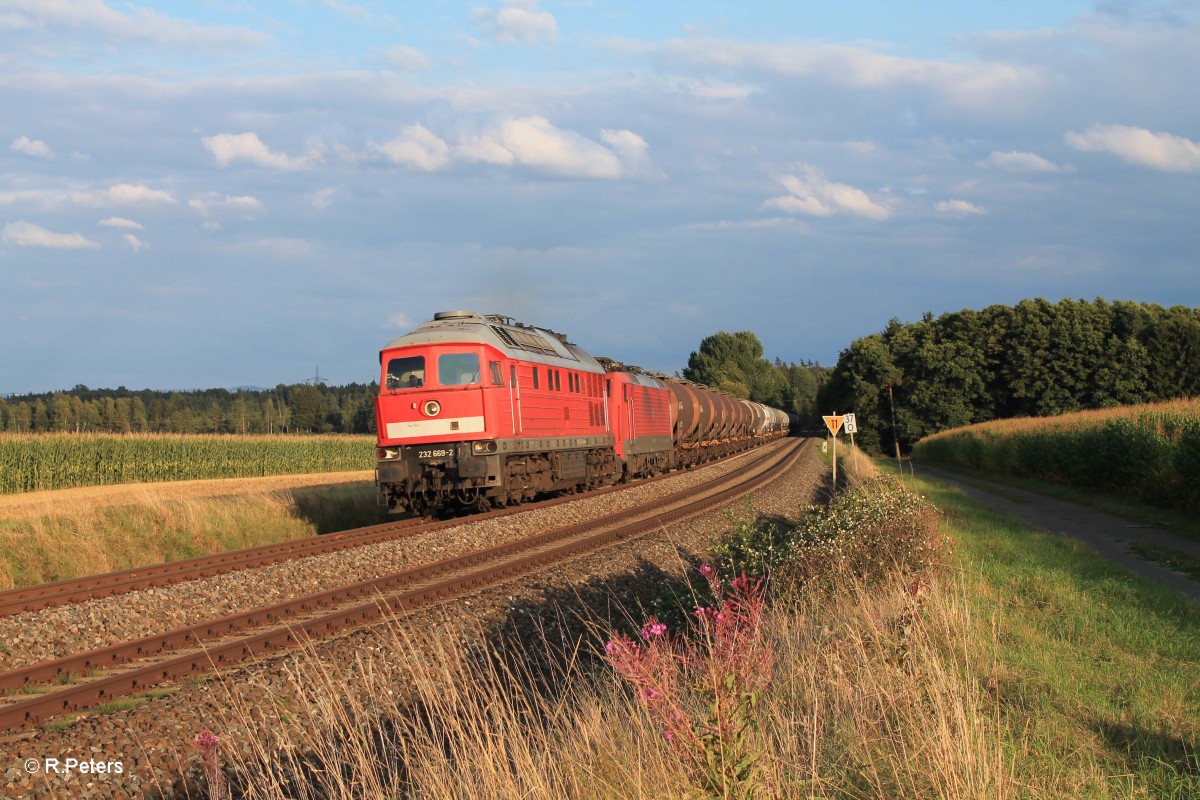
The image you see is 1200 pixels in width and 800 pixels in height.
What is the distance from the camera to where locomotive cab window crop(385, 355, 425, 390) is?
1938cm

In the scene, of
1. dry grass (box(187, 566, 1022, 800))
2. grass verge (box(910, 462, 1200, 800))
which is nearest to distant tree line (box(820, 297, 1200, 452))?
grass verge (box(910, 462, 1200, 800))

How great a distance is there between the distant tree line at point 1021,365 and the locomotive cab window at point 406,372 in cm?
6355

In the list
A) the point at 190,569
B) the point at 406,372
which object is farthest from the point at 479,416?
the point at 190,569

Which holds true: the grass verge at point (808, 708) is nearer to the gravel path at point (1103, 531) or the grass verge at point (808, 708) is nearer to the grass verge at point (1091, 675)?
the grass verge at point (1091, 675)

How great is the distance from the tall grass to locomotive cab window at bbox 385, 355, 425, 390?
50.8 feet

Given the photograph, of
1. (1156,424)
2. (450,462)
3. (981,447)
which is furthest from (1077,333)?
(450,462)

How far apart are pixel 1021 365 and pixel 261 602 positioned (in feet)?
239

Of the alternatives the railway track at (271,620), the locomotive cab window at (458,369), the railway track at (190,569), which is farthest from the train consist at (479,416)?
the railway track at (271,620)

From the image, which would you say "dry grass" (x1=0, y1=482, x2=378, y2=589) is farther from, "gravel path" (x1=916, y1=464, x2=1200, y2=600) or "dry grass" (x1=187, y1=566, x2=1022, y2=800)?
"gravel path" (x1=916, y1=464, x2=1200, y2=600)

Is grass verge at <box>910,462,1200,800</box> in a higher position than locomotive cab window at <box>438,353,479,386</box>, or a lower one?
lower

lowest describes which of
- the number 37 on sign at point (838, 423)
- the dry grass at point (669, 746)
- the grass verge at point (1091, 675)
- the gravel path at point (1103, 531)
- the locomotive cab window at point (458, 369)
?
the gravel path at point (1103, 531)

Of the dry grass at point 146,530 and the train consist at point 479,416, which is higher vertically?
the train consist at point 479,416

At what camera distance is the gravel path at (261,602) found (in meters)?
6.06

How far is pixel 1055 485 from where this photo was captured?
101 ft
